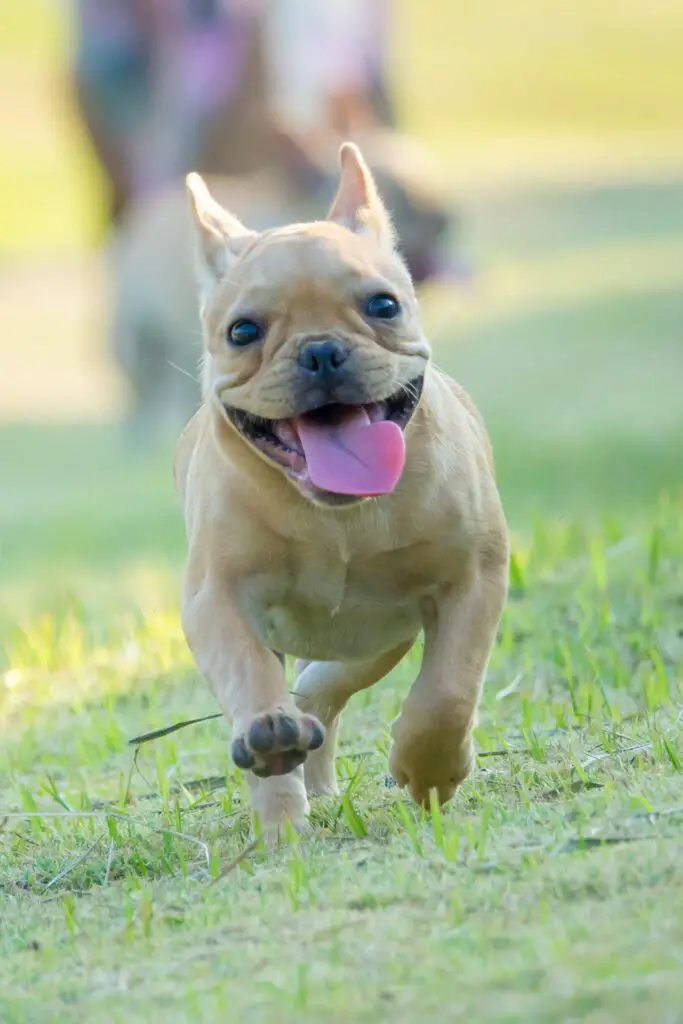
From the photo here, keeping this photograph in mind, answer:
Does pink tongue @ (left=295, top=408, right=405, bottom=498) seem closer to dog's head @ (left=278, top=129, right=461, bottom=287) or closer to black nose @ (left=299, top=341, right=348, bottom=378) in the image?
black nose @ (left=299, top=341, right=348, bottom=378)

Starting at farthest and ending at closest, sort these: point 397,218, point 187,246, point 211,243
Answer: point 187,246
point 397,218
point 211,243

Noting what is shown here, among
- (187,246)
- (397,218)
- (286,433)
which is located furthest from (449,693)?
A: (187,246)

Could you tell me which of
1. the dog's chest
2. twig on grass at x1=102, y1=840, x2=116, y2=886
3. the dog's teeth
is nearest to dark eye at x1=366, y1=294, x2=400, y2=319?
the dog's teeth

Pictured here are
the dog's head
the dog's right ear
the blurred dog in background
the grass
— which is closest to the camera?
the grass

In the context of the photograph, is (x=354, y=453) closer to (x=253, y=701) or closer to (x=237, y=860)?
(x=253, y=701)

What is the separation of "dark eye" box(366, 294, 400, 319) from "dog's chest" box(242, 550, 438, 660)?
1.81 ft

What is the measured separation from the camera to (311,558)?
4.73 meters

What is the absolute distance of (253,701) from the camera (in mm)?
4469

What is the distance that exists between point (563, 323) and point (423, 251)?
3.85 m

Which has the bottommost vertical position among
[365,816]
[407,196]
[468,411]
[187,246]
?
[187,246]

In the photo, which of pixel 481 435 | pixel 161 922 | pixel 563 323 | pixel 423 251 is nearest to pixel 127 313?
pixel 423 251

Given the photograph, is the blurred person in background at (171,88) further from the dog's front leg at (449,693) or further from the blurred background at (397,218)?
the dog's front leg at (449,693)

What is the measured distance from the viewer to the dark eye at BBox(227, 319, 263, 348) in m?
4.68

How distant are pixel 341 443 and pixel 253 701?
0.61m
